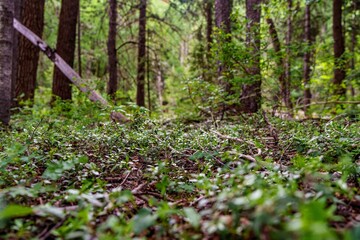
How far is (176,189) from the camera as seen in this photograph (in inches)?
93.4

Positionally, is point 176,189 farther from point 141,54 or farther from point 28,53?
point 141,54

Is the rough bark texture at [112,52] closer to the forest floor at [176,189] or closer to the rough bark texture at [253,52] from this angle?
the rough bark texture at [253,52]

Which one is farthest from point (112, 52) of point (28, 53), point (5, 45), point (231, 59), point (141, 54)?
point (5, 45)

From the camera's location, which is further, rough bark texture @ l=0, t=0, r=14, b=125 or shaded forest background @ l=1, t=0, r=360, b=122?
shaded forest background @ l=1, t=0, r=360, b=122

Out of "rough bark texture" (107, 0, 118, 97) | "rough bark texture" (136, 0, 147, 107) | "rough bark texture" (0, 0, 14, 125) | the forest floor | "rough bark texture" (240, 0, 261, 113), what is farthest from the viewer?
"rough bark texture" (136, 0, 147, 107)

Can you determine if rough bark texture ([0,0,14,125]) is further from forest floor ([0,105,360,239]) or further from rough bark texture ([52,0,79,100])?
rough bark texture ([52,0,79,100])

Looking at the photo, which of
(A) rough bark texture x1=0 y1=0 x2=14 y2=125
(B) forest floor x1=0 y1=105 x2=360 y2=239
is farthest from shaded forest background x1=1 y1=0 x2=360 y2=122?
(A) rough bark texture x1=0 y1=0 x2=14 y2=125

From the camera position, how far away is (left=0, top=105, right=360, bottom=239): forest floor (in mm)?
1224

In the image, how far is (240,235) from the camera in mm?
1248

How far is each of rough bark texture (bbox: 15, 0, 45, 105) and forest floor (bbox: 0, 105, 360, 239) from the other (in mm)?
5076

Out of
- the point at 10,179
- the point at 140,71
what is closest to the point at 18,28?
the point at 140,71

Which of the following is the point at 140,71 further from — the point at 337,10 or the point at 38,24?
the point at 337,10

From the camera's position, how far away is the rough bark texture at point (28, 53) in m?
8.80

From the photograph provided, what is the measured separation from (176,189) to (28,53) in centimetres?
803
